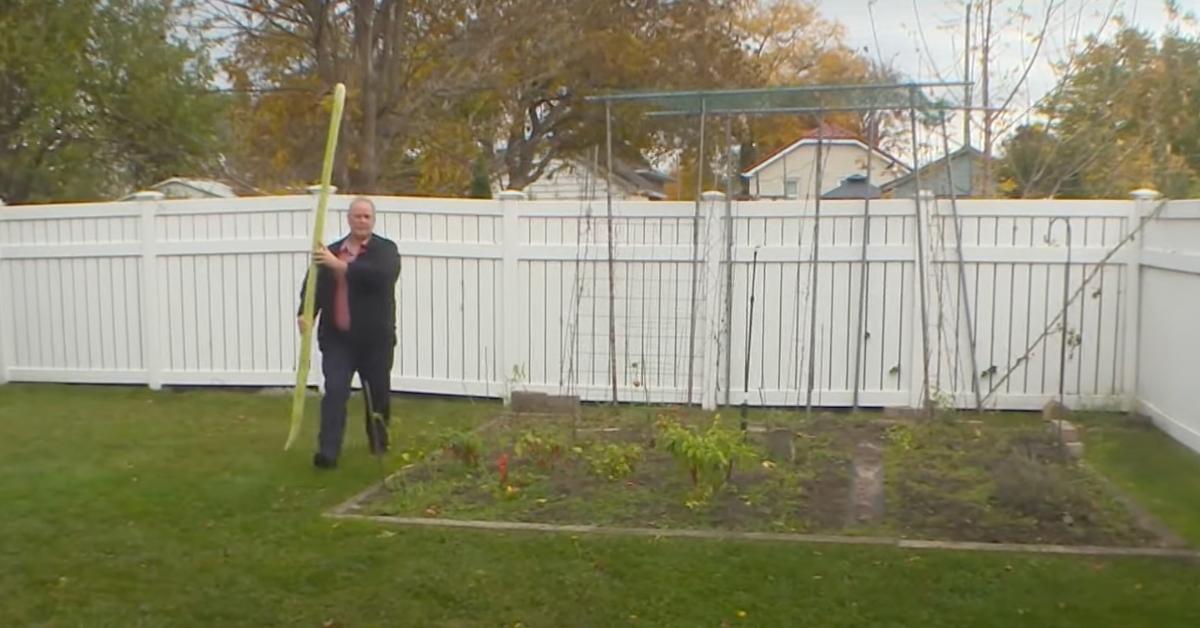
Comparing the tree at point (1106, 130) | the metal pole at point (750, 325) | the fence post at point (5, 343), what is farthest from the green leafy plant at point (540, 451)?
the tree at point (1106, 130)

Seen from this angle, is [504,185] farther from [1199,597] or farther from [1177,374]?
[1199,597]

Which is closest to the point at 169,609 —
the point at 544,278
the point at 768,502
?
the point at 768,502

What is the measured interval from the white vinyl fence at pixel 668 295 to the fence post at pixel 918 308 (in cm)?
2

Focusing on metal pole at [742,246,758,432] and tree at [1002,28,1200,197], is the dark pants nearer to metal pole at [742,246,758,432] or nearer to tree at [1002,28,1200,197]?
metal pole at [742,246,758,432]

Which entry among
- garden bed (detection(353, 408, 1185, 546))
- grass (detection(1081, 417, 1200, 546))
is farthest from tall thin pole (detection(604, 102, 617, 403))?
grass (detection(1081, 417, 1200, 546))

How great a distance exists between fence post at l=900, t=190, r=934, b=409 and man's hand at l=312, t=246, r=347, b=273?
3937 mm

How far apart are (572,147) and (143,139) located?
11950 millimetres

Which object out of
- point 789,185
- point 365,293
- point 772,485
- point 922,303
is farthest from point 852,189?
point 365,293

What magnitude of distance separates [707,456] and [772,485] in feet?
1.72

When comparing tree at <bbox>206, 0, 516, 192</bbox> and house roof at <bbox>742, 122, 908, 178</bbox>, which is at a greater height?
tree at <bbox>206, 0, 516, 192</bbox>

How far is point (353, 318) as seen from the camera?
6820mm

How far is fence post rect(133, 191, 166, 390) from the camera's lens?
9.38m

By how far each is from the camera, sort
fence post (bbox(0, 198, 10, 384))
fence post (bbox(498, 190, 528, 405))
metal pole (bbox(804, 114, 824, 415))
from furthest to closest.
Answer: fence post (bbox(0, 198, 10, 384))
fence post (bbox(498, 190, 528, 405))
metal pole (bbox(804, 114, 824, 415))

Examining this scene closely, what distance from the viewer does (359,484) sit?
250 inches
